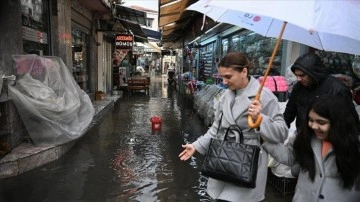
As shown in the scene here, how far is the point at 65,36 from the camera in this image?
9.00 metres

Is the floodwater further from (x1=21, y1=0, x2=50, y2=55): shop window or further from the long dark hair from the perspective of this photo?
the long dark hair

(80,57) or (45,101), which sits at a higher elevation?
(80,57)

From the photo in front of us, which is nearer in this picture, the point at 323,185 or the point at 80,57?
the point at 323,185

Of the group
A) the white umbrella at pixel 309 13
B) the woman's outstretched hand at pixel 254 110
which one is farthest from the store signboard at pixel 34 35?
the woman's outstretched hand at pixel 254 110

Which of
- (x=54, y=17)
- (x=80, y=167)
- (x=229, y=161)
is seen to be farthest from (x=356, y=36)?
(x=54, y=17)

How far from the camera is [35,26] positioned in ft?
24.6

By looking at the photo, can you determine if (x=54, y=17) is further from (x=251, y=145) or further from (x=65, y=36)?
(x=251, y=145)

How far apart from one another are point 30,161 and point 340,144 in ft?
15.5

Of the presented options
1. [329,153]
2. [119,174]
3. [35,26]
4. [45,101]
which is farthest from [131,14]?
[329,153]

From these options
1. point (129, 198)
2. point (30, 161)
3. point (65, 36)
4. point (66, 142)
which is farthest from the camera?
point (65, 36)

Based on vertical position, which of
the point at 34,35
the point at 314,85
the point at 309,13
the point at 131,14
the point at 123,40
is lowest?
the point at 314,85

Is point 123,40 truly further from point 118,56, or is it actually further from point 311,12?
point 311,12

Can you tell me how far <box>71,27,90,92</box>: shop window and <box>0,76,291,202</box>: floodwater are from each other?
126 inches

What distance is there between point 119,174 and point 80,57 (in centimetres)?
727
